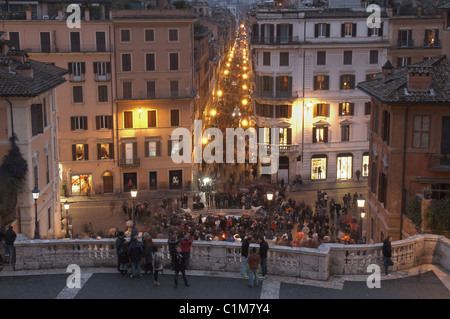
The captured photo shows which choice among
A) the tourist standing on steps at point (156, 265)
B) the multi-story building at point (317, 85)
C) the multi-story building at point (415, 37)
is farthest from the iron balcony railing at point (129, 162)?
the tourist standing on steps at point (156, 265)

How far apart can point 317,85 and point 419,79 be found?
31207 millimetres

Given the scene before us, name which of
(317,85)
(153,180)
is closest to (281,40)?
(317,85)

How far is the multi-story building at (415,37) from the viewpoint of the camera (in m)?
61.8

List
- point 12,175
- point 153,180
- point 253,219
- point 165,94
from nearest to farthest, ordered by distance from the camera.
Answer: point 12,175 → point 253,219 → point 165,94 → point 153,180

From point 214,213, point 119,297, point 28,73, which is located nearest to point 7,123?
point 28,73

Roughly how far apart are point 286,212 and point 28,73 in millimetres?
20900

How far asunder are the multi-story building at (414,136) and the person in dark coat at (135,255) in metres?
13.7

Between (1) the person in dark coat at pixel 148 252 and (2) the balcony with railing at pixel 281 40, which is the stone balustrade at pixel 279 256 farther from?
(2) the balcony with railing at pixel 281 40

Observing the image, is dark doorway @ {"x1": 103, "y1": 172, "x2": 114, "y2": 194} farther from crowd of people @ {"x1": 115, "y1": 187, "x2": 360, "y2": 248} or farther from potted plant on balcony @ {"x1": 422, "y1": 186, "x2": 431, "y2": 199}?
potted plant on balcony @ {"x1": 422, "y1": 186, "x2": 431, "y2": 199}

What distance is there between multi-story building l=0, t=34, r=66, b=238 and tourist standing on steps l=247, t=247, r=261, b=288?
11.8m

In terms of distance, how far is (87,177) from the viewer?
58.4 m

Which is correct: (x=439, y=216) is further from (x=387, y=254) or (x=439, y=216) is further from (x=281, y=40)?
(x=281, y=40)

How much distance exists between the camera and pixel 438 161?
99.7 ft
